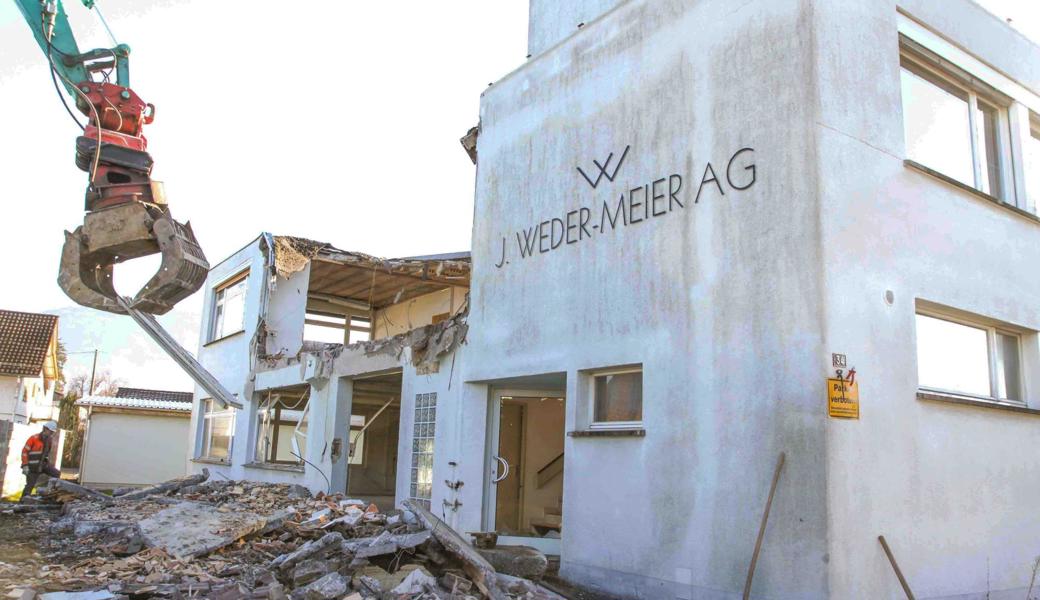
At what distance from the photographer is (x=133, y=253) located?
9.17 metres

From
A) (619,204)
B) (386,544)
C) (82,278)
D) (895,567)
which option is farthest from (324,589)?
(82,278)

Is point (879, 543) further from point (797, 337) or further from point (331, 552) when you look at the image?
point (331, 552)

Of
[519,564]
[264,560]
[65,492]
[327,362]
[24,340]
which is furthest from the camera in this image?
[24,340]

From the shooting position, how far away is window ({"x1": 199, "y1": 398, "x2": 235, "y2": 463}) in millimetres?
19391

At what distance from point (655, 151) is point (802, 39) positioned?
182 cm

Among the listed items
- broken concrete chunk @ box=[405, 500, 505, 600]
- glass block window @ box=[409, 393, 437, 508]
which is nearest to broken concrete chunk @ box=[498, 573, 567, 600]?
broken concrete chunk @ box=[405, 500, 505, 600]

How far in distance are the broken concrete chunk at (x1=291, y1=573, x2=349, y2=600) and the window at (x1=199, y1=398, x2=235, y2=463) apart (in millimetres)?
13186

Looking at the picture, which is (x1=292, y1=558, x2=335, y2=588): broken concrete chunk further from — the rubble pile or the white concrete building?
the white concrete building

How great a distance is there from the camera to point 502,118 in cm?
1093

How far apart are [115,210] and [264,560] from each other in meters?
4.02

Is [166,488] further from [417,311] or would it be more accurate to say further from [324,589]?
[324,589]

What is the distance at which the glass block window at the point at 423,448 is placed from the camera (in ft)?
36.9

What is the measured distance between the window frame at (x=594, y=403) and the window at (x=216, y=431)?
1257cm

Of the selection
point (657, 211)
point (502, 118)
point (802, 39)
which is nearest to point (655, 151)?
point (657, 211)
